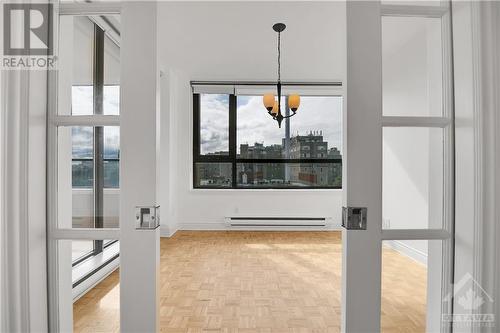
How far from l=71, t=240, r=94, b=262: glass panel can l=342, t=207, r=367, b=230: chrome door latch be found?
852mm

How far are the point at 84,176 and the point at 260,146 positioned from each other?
4305 mm

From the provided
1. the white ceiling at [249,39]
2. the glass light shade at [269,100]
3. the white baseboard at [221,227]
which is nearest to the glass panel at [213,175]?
the white baseboard at [221,227]

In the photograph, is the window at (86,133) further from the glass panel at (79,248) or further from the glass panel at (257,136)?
the glass panel at (257,136)

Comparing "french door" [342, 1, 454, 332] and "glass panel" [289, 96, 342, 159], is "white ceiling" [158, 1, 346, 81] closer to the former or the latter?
"glass panel" [289, 96, 342, 159]

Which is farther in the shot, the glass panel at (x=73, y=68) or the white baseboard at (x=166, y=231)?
the white baseboard at (x=166, y=231)

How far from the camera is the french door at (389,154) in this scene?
35.5 inches


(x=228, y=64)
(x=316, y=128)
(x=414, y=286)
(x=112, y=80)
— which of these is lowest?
(x=414, y=286)

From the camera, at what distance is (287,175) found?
5.27 m

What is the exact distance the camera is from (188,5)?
2.86 metres

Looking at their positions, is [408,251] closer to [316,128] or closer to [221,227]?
[221,227]

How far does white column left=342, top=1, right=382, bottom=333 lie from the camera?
0.90 m

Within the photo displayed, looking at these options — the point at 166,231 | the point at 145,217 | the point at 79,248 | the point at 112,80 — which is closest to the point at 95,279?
the point at 79,248

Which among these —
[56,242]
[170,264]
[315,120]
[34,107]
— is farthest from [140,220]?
[315,120]

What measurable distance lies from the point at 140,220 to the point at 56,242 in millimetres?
286
